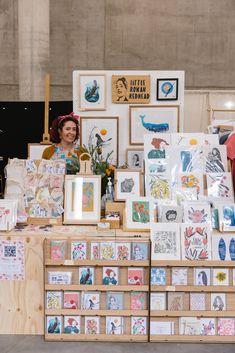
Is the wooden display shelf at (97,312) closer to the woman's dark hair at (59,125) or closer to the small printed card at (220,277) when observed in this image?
the small printed card at (220,277)

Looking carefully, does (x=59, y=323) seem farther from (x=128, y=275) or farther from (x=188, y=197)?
(x=188, y=197)

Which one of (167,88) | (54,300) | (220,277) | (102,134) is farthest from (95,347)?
(167,88)

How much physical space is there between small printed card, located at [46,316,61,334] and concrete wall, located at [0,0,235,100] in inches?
355

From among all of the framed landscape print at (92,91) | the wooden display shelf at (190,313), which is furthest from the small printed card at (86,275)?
the framed landscape print at (92,91)

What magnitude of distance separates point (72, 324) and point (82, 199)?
1.02 metres

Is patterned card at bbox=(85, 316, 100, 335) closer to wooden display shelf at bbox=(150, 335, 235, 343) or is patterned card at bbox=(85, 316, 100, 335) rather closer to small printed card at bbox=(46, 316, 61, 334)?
small printed card at bbox=(46, 316, 61, 334)

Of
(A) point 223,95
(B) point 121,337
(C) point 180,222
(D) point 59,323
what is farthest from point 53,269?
→ (A) point 223,95

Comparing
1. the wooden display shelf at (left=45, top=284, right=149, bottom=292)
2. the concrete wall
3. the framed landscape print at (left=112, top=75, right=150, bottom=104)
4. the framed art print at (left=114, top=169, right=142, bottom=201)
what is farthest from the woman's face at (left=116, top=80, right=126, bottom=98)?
the concrete wall

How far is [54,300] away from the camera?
326 cm

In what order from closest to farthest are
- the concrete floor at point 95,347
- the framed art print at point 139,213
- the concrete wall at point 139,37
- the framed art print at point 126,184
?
the concrete floor at point 95,347 → the framed art print at point 139,213 → the framed art print at point 126,184 → the concrete wall at point 139,37

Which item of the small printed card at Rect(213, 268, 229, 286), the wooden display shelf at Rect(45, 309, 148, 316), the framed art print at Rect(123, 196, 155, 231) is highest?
the framed art print at Rect(123, 196, 155, 231)

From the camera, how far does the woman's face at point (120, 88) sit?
4621mm

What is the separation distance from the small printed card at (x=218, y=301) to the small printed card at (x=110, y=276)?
0.74 m

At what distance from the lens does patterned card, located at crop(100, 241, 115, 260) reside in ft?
10.6
